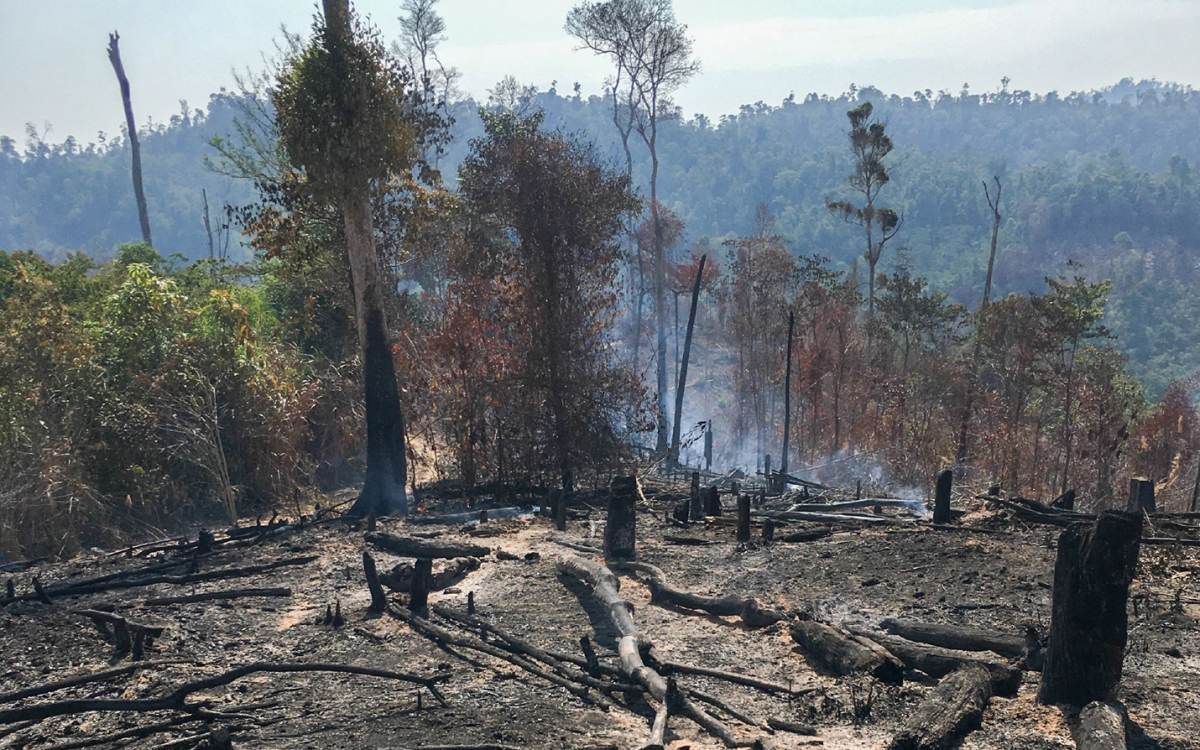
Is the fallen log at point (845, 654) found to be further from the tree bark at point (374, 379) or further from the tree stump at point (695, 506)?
the tree bark at point (374, 379)

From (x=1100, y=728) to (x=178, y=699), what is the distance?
5.39 metres

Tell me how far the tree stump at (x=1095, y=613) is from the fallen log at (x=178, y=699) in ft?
13.0

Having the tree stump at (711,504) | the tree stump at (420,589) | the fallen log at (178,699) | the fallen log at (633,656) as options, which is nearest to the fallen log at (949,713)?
the fallen log at (633,656)

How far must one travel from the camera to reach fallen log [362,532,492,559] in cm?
1027

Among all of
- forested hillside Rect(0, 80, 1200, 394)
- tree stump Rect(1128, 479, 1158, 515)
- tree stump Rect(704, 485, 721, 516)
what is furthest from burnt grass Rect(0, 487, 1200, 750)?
forested hillside Rect(0, 80, 1200, 394)

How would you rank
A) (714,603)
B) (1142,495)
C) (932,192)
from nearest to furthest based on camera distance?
1. (714,603)
2. (1142,495)
3. (932,192)

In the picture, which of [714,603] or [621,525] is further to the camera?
[621,525]

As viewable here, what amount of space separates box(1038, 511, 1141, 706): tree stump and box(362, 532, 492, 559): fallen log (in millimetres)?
6380

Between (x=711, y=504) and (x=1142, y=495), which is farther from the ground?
(x=1142, y=495)

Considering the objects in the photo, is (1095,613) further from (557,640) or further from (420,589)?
(420,589)

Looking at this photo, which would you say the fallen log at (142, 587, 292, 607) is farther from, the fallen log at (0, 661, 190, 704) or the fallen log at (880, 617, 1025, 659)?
the fallen log at (880, 617, 1025, 659)

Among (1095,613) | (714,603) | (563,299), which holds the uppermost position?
(563,299)

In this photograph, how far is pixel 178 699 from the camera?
18.6 ft

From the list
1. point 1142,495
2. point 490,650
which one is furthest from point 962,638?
point 1142,495
